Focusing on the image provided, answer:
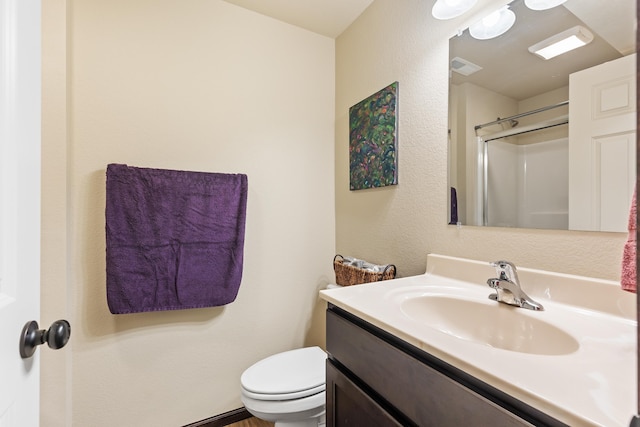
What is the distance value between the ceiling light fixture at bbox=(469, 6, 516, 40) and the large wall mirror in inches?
0.6

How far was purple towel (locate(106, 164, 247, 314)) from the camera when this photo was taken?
47.9 inches

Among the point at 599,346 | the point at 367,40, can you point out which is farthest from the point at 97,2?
the point at 599,346

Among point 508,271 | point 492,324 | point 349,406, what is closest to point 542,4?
point 508,271

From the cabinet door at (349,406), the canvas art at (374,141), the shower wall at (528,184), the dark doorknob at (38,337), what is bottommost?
the cabinet door at (349,406)

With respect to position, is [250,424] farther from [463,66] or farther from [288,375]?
[463,66]

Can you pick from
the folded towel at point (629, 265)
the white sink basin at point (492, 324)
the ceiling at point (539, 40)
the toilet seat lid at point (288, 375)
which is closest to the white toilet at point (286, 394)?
the toilet seat lid at point (288, 375)

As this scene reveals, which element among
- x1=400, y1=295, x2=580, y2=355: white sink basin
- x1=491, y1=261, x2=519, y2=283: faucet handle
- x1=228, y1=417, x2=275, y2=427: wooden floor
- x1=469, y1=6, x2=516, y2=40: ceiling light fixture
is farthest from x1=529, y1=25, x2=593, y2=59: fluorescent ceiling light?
x1=228, y1=417, x2=275, y2=427: wooden floor

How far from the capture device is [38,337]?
0.48 metres

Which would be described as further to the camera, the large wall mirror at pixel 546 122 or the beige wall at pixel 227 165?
the beige wall at pixel 227 165

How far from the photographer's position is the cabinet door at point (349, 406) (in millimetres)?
649

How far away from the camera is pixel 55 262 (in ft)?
3.78

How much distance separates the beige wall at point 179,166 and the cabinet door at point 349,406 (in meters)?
0.82

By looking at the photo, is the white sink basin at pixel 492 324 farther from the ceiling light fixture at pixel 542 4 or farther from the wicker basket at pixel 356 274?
the ceiling light fixture at pixel 542 4

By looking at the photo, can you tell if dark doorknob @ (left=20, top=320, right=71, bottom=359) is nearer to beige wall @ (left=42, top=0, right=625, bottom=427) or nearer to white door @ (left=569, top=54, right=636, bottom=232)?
beige wall @ (left=42, top=0, right=625, bottom=427)
